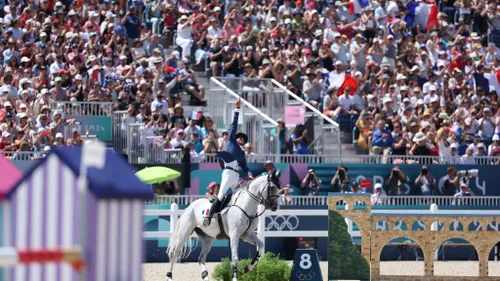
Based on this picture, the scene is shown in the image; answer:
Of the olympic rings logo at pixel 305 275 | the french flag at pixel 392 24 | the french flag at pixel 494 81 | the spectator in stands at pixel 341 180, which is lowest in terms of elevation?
the olympic rings logo at pixel 305 275

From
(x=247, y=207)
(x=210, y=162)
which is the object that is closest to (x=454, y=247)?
(x=210, y=162)

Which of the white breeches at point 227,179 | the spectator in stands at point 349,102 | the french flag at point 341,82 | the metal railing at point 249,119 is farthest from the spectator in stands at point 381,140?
the white breeches at point 227,179

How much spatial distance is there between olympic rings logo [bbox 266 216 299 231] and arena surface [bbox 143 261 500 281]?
97 cm

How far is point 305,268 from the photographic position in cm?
1537

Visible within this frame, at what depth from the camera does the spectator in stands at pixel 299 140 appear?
23328 mm

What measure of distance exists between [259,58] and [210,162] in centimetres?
473

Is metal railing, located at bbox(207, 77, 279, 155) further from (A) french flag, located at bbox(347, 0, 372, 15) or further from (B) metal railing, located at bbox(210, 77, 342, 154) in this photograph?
(A) french flag, located at bbox(347, 0, 372, 15)

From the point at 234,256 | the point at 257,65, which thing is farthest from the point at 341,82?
the point at 234,256

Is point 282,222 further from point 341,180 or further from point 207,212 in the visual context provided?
point 207,212

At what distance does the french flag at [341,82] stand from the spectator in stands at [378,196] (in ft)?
12.0

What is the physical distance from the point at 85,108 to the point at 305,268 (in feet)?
26.8

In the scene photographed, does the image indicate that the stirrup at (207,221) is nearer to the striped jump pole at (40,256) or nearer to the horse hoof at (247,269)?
the horse hoof at (247,269)

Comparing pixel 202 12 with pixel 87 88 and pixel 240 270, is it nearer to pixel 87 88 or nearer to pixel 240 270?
pixel 87 88

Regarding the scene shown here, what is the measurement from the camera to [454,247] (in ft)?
76.5
